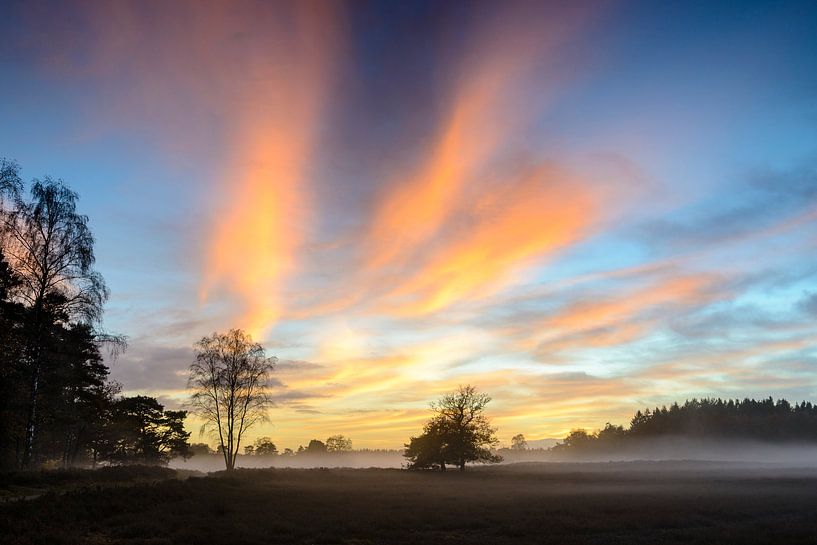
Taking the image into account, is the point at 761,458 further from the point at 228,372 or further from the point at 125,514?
the point at 125,514

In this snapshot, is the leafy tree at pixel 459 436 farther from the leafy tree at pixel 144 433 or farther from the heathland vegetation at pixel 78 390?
the leafy tree at pixel 144 433

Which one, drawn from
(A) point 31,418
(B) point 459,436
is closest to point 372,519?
(A) point 31,418

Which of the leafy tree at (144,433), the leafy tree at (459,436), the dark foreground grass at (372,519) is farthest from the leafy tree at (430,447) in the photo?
the dark foreground grass at (372,519)

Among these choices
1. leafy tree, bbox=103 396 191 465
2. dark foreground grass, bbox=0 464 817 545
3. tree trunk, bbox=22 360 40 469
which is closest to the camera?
dark foreground grass, bbox=0 464 817 545

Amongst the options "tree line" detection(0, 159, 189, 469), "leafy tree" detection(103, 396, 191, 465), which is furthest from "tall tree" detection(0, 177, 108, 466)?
"leafy tree" detection(103, 396, 191, 465)

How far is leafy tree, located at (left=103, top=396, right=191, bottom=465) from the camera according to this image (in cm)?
7156

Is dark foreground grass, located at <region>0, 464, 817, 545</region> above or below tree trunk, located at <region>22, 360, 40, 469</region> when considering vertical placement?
below

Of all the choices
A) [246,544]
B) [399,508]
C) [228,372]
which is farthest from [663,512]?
[228,372]

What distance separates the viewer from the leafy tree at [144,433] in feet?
235

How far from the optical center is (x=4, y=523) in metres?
18.5

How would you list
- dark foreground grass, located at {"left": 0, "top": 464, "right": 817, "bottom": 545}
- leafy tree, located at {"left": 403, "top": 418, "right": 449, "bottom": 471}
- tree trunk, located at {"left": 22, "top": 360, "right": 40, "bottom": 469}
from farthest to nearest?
leafy tree, located at {"left": 403, "top": 418, "right": 449, "bottom": 471} → tree trunk, located at {"left": 22, "top": 360, "right": 40, "bottom": 469} → dark foreground grass, located at {"left": 0, "top": 464, "right": 817, "bottom": 545}

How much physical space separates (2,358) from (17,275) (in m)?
5.96

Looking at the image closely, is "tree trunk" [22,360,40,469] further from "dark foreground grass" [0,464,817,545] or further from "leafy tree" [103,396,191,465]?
"leafy tree" [103,396,191,465]

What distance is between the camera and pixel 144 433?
7819cm
